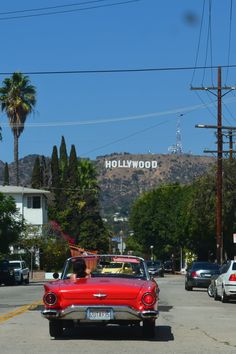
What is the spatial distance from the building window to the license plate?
2515 inches

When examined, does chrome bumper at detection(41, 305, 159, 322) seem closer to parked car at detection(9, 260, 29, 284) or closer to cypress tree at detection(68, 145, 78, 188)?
parked car at detection(9, 260, 29, 284)

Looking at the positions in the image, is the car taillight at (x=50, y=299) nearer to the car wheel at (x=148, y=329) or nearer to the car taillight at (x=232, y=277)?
the car wheel at (x=148, y=329)

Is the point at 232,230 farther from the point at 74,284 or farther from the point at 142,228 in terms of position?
the point at 74,284

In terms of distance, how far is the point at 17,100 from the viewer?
70.4 meters

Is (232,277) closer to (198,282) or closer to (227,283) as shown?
(227,283)

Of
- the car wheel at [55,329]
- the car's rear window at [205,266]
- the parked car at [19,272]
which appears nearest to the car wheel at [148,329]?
the car wheel at [55,329]

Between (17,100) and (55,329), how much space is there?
5838 centimetres

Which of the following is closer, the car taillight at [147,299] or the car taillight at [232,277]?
the car taillight at [147,299]

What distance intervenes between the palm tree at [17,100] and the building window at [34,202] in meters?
6.19

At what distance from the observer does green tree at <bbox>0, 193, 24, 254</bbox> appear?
167 ft

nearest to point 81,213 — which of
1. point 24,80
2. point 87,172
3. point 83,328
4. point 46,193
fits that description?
point 87,172

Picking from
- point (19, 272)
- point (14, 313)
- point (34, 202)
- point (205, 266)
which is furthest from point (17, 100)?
point (14, 313)

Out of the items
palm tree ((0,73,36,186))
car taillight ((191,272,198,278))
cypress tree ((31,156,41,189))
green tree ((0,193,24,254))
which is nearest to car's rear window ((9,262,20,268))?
green tree ((0,193,24,254))

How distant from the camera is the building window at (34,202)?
7619 centimetres
